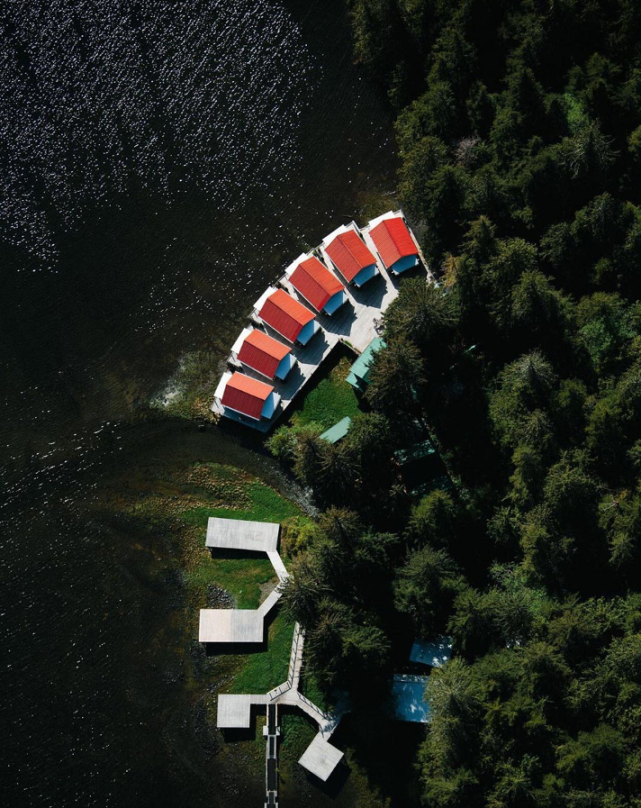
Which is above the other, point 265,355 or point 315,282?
point 315,282

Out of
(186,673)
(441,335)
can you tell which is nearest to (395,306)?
(441,335)

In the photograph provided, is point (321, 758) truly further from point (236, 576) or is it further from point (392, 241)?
point (392, 241)

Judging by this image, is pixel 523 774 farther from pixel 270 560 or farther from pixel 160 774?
pixel 160 774

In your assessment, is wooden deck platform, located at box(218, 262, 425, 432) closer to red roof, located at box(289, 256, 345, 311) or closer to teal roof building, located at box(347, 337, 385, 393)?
red roof, located at box(289, 256, 345, 311)

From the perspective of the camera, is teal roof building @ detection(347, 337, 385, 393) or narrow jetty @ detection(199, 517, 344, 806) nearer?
narrow jetty @ detection(199, 517, 344, 806)

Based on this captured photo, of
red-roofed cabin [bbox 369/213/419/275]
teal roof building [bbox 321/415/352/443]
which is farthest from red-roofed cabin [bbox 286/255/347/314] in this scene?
teal roof building [bbox 321/415/352/443]

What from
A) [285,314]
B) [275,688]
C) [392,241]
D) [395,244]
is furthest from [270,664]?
[392,241]

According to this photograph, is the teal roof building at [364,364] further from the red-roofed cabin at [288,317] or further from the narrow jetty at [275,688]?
the narrow jetty at [275,688]
